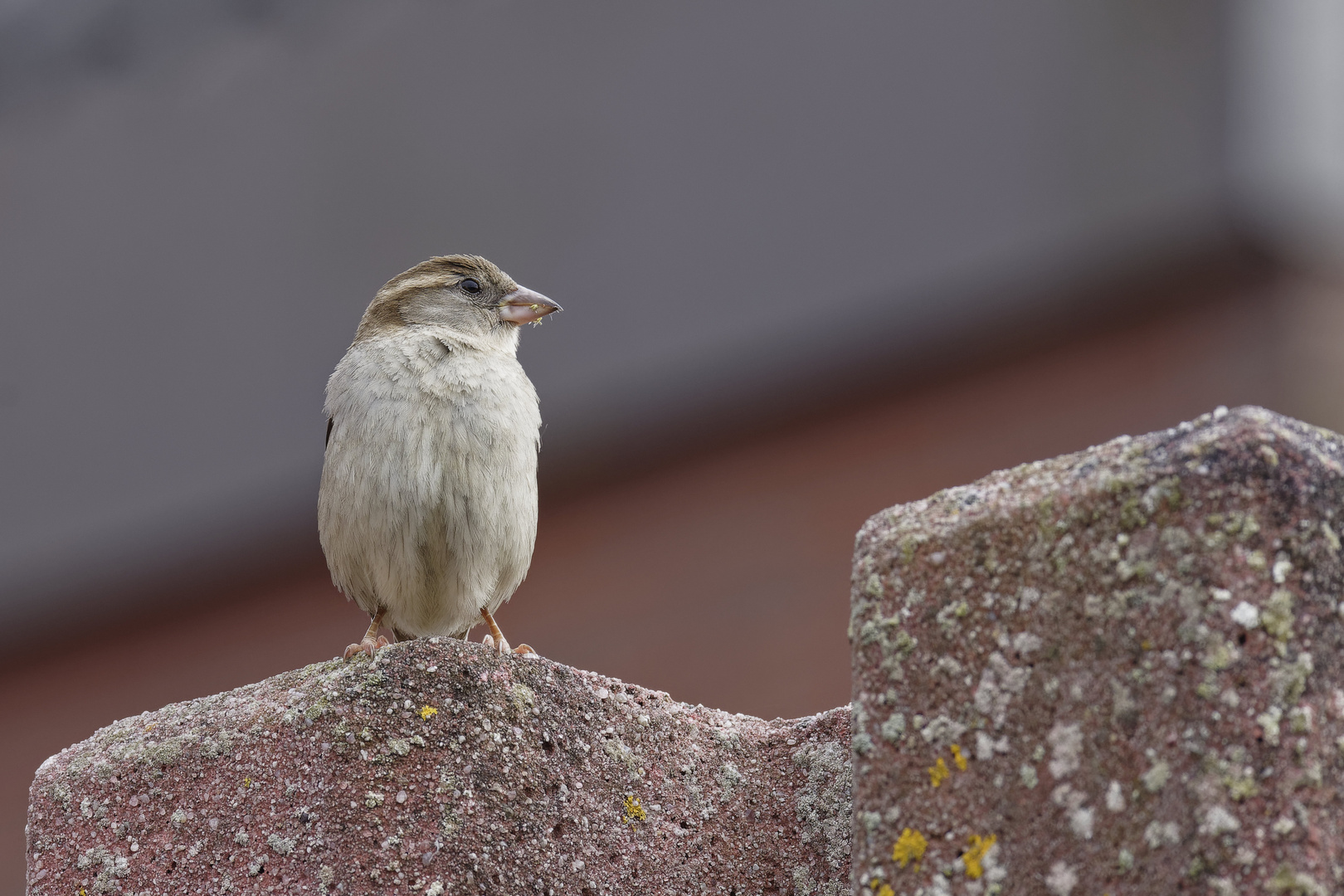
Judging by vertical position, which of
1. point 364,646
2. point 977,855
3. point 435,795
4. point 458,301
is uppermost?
point 458,301

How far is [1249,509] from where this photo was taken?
133 cm

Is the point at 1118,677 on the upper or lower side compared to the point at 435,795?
upper

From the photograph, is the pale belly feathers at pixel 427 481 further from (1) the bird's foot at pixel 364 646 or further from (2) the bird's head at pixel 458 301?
(2) the bird's head at pixel 458 301

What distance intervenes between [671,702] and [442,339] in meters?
1.46

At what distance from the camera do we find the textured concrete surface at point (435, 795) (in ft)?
5.98

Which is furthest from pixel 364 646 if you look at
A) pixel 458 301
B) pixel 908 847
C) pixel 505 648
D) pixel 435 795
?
pixel 908 847

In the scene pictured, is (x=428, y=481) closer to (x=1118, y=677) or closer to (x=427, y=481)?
(x=427, y=481)

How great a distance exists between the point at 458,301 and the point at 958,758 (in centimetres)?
286

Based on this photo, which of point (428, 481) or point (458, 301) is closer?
point (428, 481)

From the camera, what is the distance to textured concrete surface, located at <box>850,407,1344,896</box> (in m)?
1.25

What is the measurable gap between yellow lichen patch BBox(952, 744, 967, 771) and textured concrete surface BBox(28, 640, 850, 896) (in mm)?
657

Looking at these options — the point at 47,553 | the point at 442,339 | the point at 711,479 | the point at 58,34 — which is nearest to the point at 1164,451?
the point at 442,339

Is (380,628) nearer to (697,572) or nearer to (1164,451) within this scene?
(1164,451)

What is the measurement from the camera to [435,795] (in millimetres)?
1827
